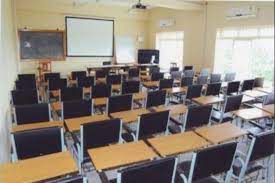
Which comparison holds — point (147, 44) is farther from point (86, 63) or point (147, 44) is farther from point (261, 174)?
point (261, 174)

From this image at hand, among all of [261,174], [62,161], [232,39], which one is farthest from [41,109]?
[232,39]

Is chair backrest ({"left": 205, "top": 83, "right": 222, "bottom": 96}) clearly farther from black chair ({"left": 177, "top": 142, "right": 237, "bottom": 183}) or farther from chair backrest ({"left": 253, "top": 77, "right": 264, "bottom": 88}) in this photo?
black chair ({"left": 177, "top": 142, "right": 237, "bottom": 183})

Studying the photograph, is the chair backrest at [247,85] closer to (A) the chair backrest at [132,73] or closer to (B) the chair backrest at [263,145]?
(B) the chair backrest at [263,145]

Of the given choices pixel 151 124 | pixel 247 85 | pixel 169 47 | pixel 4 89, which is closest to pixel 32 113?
pixel 4 89

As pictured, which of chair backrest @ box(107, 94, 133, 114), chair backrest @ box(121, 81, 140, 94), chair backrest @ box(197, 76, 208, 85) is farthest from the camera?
chair backrest @ box(197, 76, 208, 85)

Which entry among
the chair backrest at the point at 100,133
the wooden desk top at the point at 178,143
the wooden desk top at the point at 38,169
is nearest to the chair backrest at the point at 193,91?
the wooden desk top at the point at 178,143

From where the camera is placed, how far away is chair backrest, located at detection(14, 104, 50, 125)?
3.41 m

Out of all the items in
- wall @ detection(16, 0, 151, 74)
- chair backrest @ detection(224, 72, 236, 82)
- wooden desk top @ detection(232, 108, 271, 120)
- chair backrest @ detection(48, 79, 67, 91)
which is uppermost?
wall @ detection(16, 0, 151, 74)

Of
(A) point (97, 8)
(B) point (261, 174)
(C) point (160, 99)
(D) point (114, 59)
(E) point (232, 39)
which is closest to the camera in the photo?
(B) point (261, 174)

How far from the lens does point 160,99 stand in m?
4.70

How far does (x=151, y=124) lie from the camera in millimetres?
3238

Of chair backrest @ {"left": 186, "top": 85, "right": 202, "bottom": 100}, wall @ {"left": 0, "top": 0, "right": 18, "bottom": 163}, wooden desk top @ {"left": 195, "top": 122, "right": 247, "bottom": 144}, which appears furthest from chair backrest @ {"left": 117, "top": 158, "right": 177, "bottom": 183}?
chair backrest @ {"left": 186, "top": 85, "right": 202, "bottom": 100}

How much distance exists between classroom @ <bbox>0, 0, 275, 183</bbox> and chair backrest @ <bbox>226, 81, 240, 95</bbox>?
3cm

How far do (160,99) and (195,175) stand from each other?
2598 millimetres
